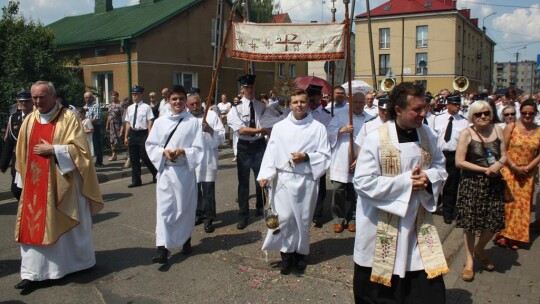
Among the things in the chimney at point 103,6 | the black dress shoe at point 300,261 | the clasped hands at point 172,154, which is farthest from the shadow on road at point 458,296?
the chimney at point 103,6

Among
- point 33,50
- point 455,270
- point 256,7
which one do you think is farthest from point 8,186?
point 256,7

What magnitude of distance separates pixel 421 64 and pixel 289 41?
177 ft

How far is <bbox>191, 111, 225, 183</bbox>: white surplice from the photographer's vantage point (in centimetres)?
693

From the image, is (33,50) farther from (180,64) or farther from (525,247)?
(525,247)

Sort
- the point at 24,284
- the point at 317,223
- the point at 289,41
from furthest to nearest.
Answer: the point at 317,223 → the point at 289,41 → the point at 24,284

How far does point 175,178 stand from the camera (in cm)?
559

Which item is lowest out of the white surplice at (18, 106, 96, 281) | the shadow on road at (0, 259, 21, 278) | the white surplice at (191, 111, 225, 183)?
the shadow on road at (0, 259, 21, 278)

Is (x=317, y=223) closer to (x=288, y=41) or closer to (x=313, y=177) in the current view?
(x=313, y=177)

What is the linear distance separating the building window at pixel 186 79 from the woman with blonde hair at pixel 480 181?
19956 millimetres

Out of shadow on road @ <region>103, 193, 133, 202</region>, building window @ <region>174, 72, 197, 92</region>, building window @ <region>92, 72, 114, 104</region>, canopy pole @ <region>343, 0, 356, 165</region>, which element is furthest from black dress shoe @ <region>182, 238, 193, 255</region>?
building window @ <region>174, 72, 197, 92</region>

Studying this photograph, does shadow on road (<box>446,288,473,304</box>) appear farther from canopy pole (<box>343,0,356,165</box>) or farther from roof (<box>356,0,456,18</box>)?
roof (<box>356,0,456,18</box>)

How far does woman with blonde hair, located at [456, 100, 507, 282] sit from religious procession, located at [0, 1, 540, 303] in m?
0.01

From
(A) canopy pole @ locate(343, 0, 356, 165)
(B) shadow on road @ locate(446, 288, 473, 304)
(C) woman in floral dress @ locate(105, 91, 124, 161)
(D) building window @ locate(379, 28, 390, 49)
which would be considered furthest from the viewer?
(D) building window @ locate(379, 28, 390, 49)

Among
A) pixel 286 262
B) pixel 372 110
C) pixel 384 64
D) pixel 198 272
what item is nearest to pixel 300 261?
pixel 286 262
